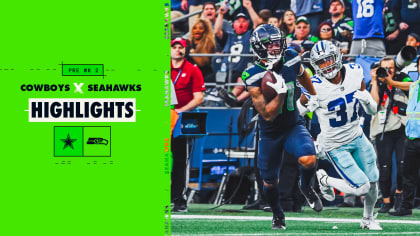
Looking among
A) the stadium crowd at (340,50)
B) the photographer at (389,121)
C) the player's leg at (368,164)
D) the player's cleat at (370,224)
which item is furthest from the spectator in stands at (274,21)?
the player's cleat at (370,224)

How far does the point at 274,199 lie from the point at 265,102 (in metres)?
0.85

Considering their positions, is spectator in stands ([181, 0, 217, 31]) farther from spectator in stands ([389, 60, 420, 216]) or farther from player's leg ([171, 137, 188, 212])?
spectator in stands ([389, 60, 420, 216])

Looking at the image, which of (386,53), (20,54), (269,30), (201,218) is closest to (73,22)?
(20,54)

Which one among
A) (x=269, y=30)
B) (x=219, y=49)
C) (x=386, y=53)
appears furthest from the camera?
(x=219, y=49)

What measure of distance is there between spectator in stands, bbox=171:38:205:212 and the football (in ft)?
5.58

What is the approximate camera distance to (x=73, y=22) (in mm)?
2713

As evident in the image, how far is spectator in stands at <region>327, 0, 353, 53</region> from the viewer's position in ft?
35.6

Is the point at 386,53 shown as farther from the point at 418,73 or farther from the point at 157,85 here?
the point at 157,85

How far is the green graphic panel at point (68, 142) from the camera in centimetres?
277

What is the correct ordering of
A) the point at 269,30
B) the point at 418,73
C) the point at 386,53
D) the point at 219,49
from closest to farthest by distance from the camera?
the point at 269,30 → the point at 418,73 → the point at 386,53 → the point at 219,49

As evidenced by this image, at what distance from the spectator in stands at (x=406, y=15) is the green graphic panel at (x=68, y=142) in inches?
331

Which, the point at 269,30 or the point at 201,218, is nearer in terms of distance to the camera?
the point at 269,30

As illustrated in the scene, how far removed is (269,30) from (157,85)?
4.45 m

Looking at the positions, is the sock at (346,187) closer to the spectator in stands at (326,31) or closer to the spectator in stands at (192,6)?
the spectator in stands at (326,31)
